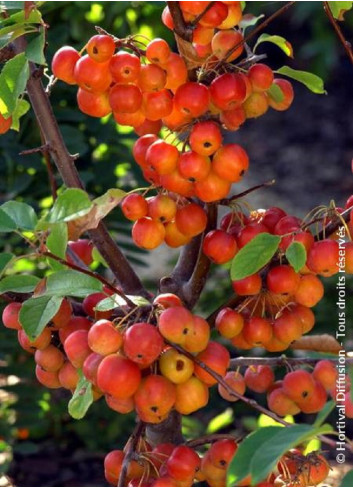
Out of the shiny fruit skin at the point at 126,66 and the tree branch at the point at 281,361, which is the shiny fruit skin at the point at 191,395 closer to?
the tree branch at the point at 281,361

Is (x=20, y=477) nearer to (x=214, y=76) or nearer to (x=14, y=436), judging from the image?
(x=14, y=436)

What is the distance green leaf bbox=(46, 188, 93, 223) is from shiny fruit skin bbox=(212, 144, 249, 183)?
170mm

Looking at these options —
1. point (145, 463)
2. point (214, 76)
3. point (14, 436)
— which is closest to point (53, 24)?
point (14, 436)

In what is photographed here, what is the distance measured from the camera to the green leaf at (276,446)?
1.93ft

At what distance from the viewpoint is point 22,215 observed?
2.70ft

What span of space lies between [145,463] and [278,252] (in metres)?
0.25

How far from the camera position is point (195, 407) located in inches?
32.9

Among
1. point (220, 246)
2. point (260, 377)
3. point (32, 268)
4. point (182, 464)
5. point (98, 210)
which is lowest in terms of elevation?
point (32, 268)

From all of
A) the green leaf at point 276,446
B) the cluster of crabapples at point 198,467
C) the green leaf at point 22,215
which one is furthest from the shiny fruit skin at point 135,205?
the green leaf at point 276,446

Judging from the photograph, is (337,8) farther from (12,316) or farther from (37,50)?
(12,316)

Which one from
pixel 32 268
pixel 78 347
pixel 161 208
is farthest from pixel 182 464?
pixel 32 268

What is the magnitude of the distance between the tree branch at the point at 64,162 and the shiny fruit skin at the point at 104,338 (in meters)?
0.20

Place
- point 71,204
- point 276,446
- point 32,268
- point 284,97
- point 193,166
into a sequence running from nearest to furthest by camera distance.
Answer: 1. point 276,446
2. point 71,204
3. point 193,166
4. point 284,97
5. point 32,268

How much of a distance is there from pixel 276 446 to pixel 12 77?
441 millimetres
